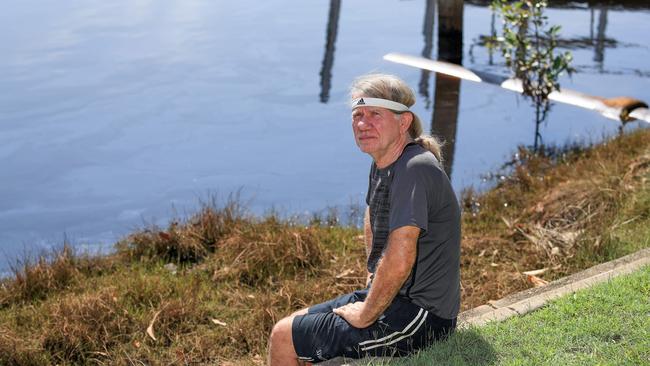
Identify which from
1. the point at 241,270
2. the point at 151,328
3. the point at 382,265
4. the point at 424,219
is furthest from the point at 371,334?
the point at 241,270

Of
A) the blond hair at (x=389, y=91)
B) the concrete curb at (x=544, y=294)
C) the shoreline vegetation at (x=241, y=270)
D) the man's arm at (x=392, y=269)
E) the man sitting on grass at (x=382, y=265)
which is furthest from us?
the shoreline vegetation at (x=241, y=270)

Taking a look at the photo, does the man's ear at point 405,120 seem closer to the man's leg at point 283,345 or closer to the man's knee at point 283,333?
→ the man's leg at point 283,345

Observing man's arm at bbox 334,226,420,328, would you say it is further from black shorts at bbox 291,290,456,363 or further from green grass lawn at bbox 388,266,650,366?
green grass lawn at bbox 388,266,650,366

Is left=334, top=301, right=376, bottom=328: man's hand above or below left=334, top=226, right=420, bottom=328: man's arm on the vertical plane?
below

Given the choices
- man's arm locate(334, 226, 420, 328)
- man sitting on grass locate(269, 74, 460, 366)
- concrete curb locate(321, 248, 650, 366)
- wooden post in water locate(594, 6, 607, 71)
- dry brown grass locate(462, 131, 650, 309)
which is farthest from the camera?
wooden post in water locate(594, 6, 607, 71)

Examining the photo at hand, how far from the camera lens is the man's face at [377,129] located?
451 centimetres

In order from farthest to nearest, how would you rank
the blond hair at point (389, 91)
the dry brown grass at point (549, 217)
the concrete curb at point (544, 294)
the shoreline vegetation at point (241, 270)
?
the dry brown grass at point (549, 217)
the shoreline vegetation at point (241, 270)
the concrete curb at point (544, 294)
the blond hair at point (389, 91)

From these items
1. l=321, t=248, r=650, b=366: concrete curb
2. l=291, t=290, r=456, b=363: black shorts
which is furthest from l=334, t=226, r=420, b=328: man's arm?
l=321, t=248, r=650, b=366: concrete curb

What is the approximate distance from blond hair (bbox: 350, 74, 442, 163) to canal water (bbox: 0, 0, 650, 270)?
478 centimetres

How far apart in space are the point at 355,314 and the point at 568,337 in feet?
3.66

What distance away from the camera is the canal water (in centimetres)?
1111

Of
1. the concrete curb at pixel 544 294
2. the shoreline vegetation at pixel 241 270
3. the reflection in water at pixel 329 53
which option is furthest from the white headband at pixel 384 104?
the reflection in water at pixel 329 53

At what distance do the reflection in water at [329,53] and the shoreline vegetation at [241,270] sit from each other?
19.9 ft

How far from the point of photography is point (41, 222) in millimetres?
10656
